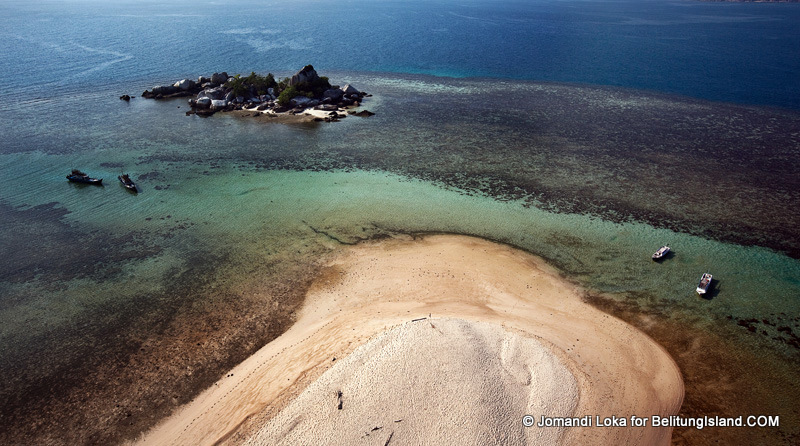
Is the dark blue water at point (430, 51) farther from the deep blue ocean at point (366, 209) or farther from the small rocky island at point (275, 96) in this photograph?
the small rocky island at point (275, 96)

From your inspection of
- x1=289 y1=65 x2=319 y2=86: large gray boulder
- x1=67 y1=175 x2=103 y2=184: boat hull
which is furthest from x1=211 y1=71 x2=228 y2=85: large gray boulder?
x1=67 y1=175 x2=103 y2=184: boat hull

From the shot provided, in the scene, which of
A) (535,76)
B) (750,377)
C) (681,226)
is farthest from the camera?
(535,76)

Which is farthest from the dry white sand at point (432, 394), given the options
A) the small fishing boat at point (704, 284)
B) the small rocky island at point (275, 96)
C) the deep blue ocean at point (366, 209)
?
the small rocky island at point (275, 96)

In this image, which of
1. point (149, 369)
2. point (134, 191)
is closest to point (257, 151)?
point (134, 191)

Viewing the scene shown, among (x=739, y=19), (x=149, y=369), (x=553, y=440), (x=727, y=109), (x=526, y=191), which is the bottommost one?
(x=149, y=369)

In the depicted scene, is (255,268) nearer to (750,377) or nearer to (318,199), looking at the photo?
(318,199)

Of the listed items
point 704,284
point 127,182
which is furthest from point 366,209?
point 704,284

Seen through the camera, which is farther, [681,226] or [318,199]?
[318,199]
